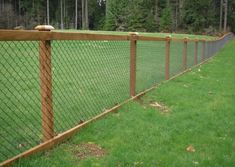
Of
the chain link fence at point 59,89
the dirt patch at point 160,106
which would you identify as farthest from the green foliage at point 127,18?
the dirt patch at point 160,106

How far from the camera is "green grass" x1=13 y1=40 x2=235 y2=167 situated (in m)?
4.38

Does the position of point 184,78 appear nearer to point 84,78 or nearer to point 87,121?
point 84,78

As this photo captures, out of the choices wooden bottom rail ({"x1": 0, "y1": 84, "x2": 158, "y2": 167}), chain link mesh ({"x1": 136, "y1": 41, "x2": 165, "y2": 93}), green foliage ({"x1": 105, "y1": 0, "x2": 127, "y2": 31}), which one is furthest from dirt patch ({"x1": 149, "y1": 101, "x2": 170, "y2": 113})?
green foliage ({"x1": 105, "y1": 0, "x2": 127, "y2": 31})

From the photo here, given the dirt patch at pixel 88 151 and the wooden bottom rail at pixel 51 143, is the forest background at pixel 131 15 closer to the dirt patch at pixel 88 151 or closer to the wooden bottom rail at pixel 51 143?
the wooden bottom rail at pixel 51 143

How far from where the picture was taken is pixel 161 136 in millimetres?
5336

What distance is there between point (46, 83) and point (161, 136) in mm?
1773

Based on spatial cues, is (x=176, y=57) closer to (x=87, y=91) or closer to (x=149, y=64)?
(x=149, y=64)

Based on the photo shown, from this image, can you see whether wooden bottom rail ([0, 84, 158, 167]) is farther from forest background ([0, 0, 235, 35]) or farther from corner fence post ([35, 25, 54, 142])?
forest background ([0, 0, 235, 35])

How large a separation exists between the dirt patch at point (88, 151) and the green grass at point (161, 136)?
0.05 m

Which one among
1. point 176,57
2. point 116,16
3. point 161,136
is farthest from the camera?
point 116,16

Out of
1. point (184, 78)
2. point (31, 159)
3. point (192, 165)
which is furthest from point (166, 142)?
point (184, 78)

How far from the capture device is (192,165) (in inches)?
172

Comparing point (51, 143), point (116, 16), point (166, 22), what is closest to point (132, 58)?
point (51, 143)

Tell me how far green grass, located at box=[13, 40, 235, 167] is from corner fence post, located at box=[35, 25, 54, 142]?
10.1 inches
